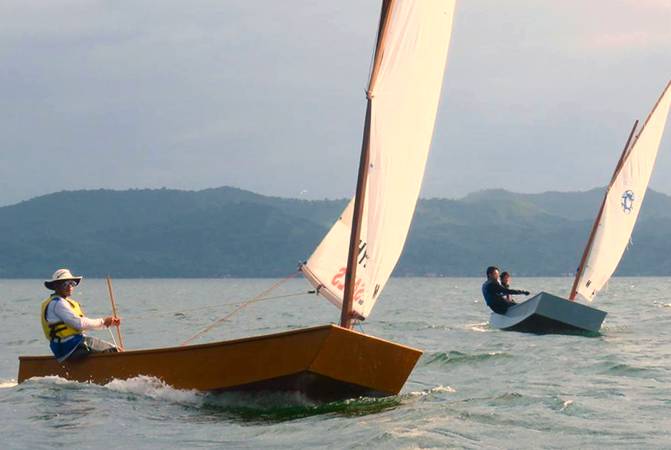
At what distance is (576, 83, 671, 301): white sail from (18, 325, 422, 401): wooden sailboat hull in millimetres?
16606

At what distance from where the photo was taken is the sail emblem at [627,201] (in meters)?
29.5

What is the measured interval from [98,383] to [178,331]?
66.0 ft

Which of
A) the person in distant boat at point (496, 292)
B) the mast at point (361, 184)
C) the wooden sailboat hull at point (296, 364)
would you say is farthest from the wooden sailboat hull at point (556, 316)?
the mast at point (361, 184)

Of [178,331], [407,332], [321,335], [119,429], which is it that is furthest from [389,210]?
[178,331]

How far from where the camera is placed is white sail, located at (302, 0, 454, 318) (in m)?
13.3

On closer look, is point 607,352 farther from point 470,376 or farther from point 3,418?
point 3,418

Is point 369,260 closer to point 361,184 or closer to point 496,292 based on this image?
point 361,184

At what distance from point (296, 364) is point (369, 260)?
1.62 meters

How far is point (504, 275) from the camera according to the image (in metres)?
26.2

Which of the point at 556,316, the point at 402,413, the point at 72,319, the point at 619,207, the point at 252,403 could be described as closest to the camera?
the point at 402,413

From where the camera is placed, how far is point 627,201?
97.3 feet

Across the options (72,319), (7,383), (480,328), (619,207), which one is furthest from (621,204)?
(72,319)

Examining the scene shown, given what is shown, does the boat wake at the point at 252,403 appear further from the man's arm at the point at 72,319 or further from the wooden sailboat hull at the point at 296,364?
the man's arm at the point at 72,319

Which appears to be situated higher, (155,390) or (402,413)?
(155,390)
